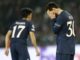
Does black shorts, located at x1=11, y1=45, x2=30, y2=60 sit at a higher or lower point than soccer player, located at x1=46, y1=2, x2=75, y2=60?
lower

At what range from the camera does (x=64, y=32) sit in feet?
24.6

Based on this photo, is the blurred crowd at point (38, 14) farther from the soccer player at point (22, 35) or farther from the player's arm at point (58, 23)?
the player's arm at point (58, 23)

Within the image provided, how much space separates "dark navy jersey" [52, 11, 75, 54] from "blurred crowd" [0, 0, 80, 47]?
5.37m

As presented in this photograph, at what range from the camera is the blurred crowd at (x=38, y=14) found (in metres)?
13.2

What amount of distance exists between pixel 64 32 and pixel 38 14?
21.3 feet

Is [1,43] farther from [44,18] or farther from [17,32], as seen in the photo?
[17,32]

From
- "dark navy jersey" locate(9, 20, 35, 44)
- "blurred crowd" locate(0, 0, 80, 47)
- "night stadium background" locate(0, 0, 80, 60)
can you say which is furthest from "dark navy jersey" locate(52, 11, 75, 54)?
"blurred crowd" locate(0, 0, 80, 47)

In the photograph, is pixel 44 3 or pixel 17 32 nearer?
pixel 17 32

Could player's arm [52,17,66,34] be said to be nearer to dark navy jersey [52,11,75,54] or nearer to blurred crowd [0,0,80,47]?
dark navy jersey [52,11,75,54]

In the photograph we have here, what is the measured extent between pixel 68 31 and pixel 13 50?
6.62 ft

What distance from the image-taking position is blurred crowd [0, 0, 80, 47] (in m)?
13.2

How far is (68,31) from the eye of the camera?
750cm

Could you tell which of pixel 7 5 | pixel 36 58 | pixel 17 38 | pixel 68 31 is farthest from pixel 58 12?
pixel 7 5

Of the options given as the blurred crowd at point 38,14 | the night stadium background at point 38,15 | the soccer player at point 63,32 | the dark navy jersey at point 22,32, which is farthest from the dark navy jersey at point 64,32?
the blurred crowd at point 38,14
